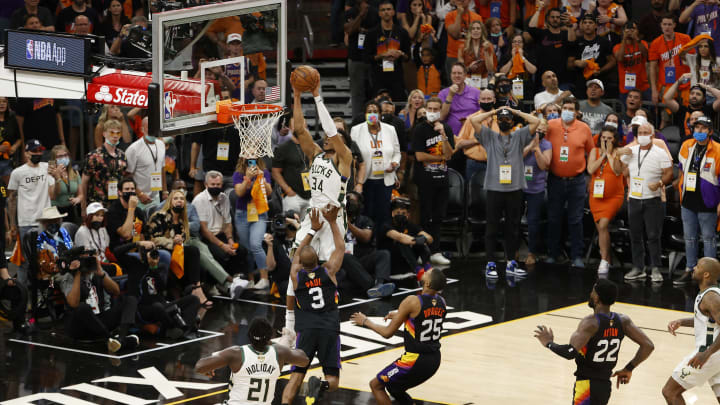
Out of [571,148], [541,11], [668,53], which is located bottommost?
[571,148]

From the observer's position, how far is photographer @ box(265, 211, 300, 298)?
42.5ft

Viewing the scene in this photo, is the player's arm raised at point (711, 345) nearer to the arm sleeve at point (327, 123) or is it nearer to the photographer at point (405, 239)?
the arm sleeve at point (327, 123)

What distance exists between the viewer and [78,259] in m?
11.0

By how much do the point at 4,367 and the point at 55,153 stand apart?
11.8ft

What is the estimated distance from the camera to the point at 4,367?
10414 millimetres

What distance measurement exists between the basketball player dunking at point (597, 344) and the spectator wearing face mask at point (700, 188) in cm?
579

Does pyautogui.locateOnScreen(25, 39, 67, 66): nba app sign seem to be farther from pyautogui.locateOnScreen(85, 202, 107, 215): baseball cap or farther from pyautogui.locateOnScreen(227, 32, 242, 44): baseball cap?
pyautogui.locateOnScreen(85, 202, 107, 215): baseball cap

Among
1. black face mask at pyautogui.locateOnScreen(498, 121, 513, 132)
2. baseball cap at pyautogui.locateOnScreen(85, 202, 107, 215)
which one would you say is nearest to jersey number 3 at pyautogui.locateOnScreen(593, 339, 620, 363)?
baseball cap at pyautogui.locateOnScreen(85, 202, 107, 215)

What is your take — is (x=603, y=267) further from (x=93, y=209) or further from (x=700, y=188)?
(x=93, y=209)

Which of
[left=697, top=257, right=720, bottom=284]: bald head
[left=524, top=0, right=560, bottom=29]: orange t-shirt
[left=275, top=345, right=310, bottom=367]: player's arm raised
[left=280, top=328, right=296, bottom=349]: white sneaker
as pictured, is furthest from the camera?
[left=524, top=0, right=560, bottom=29]: orange t-shirt

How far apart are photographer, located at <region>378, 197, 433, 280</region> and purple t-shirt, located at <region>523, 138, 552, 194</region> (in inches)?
68.4

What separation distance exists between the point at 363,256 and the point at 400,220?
0.69 metres

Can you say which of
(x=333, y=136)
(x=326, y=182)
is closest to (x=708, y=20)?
(x=333, y=136)

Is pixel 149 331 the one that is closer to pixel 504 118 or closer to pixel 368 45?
pixel 504 118
